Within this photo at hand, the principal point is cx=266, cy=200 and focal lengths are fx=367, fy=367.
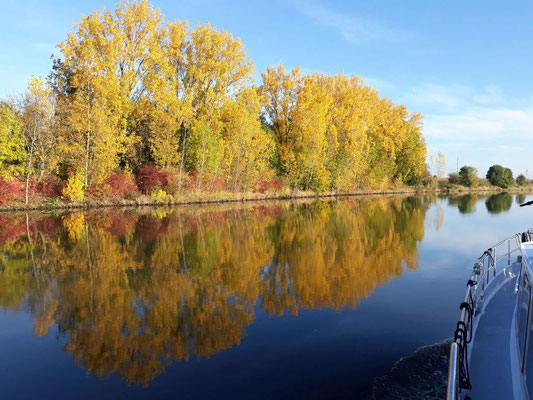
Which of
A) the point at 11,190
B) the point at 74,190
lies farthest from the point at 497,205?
the point at 11,190

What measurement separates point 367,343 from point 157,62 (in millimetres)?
37009

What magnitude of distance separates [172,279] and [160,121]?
96.0ft

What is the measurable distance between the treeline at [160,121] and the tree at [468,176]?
43.1 m

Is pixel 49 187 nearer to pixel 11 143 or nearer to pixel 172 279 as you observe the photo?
pixel 11 143

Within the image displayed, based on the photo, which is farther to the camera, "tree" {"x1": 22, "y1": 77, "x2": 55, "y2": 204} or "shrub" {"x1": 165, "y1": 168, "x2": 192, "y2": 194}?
"shrub" {"x1": 165, "y1": 168, "x2": 192, "y2": 194}

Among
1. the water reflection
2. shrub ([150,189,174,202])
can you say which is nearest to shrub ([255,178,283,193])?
shrub ([150,189,174,202])

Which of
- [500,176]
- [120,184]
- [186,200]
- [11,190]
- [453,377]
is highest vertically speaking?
[500,176]

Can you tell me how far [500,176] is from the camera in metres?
84.9

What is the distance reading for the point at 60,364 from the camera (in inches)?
243

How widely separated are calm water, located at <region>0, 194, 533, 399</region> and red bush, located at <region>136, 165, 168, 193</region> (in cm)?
1997

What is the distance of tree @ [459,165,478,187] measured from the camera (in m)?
82.8

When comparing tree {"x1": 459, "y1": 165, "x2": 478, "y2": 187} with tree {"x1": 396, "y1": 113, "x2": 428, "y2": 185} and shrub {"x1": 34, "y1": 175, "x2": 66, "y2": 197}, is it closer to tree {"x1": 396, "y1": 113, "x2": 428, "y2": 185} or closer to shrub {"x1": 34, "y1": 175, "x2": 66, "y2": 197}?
tree {"x1": 396, "y1": 113, "x2": 428, "y2": 185}

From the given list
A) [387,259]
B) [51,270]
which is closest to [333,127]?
[387,259]

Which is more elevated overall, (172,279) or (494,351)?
(494,351)
